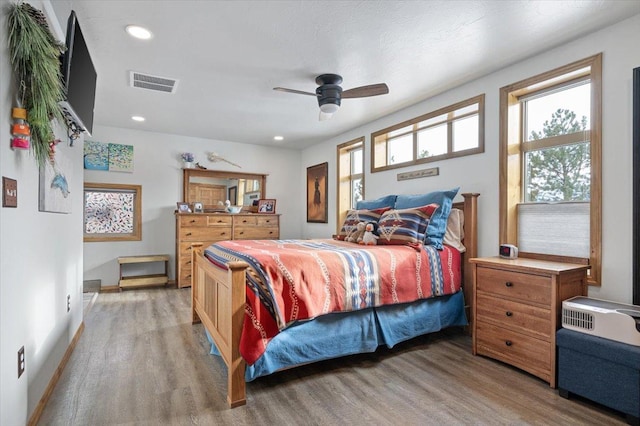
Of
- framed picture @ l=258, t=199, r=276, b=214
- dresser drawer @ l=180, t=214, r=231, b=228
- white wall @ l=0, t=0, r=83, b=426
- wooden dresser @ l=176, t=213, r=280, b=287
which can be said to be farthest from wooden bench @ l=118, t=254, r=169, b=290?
white wall @ l=0, t=0, r=83, b=426

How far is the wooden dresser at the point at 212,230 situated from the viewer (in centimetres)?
488

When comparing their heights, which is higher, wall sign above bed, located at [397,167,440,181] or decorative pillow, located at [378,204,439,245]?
wall sign above bed, located at [397,167,440,181]

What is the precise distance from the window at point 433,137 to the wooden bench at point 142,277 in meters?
3.57

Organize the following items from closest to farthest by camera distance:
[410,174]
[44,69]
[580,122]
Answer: [44,69] → [580,122] → [410,174]

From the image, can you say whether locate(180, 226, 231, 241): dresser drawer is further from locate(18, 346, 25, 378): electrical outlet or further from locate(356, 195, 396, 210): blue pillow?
locate(18, 346, 25, 378): electrical outlet

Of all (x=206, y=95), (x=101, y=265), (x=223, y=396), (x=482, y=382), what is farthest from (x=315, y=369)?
(x=101, y=265)

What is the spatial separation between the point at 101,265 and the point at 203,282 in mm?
3013

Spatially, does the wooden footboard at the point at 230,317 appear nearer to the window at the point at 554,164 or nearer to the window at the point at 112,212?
the window at the point at 554,164

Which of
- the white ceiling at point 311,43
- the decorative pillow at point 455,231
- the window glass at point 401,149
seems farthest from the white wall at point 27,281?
the window glass at point 401,149

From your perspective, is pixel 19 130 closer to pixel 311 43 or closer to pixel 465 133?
pixel 311 43

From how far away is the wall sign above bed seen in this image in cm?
359

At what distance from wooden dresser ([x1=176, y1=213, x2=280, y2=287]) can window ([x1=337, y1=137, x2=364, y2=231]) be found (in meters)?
1.26

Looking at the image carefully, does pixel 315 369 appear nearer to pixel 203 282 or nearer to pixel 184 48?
pixel 203 282

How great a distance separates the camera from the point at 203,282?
9.39 ft
